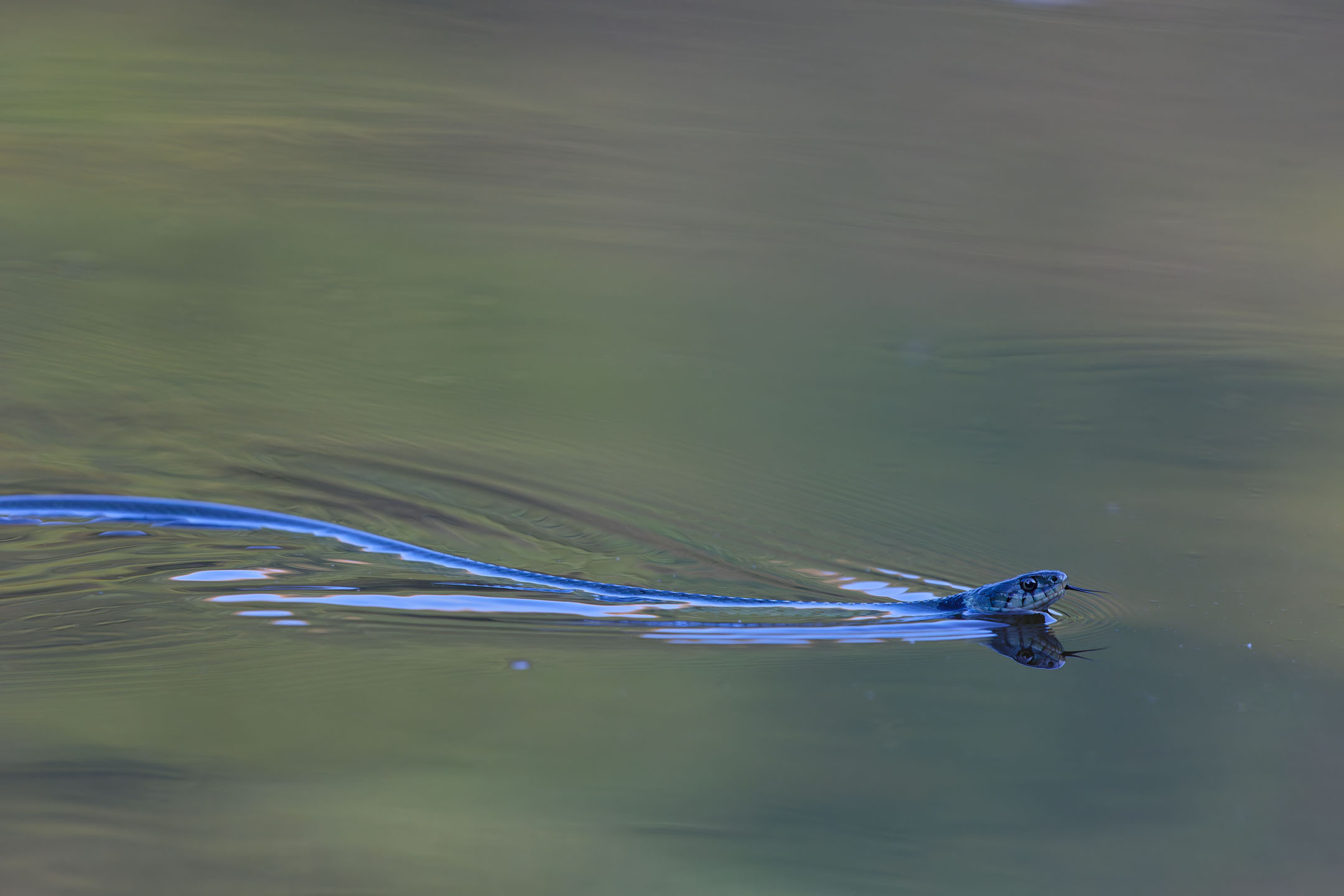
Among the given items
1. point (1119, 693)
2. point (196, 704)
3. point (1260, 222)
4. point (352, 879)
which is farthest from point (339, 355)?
point (1260, 222)

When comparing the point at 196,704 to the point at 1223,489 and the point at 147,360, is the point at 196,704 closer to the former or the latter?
the point at 147,360

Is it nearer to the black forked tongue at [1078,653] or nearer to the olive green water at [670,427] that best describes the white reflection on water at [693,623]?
the olive green water at [670,427]

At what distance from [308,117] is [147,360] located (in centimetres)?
163

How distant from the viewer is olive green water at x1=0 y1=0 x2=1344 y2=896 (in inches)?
84.1

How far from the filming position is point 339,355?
365 centimetres

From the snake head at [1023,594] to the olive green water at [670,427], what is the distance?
0.31ft

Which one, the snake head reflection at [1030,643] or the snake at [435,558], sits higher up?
the snake at [435,558]

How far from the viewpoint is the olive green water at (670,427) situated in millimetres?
2137

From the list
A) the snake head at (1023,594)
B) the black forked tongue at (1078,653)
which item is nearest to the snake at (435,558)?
the snake head at (1023,594)

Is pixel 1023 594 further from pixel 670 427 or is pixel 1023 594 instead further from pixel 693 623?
pixel 670 427

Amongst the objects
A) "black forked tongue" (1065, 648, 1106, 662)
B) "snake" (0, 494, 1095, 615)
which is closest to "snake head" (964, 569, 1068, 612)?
"snake" (0, 494, 1095, 615)

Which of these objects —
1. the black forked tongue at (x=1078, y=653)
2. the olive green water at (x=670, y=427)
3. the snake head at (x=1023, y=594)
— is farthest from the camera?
the snake head at (x=1023, y=594)

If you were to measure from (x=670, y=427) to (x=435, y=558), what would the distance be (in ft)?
2.40

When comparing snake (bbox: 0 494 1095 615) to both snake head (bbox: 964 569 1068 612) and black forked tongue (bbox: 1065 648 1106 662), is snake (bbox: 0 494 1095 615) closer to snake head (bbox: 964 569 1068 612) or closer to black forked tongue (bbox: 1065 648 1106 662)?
snake head (bbox: 964 569 1068 612)
